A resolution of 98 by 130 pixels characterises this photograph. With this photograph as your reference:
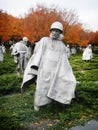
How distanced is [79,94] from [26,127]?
3207mm

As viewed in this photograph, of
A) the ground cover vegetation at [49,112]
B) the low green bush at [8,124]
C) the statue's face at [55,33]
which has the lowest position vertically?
the ground cover vegetation at [49,112]

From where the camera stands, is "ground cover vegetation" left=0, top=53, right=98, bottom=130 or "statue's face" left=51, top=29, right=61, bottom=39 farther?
"statue's face" left=51, top=29, right=61, bottom=39

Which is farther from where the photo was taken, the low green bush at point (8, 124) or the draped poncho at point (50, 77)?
the draped poncho at point (50, 77)

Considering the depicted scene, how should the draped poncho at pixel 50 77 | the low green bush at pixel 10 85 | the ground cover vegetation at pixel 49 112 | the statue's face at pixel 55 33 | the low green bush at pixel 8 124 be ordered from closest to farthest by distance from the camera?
the low green bush at pixel 8 124, the ground cover vegetation at pixel 49 112, the draped poncho at pixel 50 77, the statue's face at pixel 55 33, the low green bush at pixel 10 85

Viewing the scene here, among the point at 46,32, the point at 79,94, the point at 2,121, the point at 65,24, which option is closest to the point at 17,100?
the point at 79,94

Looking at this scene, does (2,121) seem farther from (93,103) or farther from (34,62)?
(93,103)

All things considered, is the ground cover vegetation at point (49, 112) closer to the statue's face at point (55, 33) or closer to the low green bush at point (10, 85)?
the low green bush at point (10, 85)

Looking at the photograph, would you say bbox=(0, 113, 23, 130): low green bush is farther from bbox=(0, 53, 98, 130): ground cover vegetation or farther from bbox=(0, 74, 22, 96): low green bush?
bbox=(0, 74, 22, 96): low green bush

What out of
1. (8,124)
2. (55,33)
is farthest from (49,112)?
(8,124)

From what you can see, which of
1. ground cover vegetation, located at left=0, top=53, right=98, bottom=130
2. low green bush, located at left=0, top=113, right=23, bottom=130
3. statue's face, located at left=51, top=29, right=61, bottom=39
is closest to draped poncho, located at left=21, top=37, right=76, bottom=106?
statue's face, located at left=51, top=29, right=61, bottom=39

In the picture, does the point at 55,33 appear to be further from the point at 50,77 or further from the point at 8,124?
the point at 8,124

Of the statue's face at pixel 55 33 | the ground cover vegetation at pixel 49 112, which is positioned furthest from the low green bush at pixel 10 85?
the statue's face at pixel 55 33

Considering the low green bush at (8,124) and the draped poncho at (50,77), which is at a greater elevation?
the draped poncho at (50,77)

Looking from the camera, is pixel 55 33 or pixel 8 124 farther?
pixel 55 33
